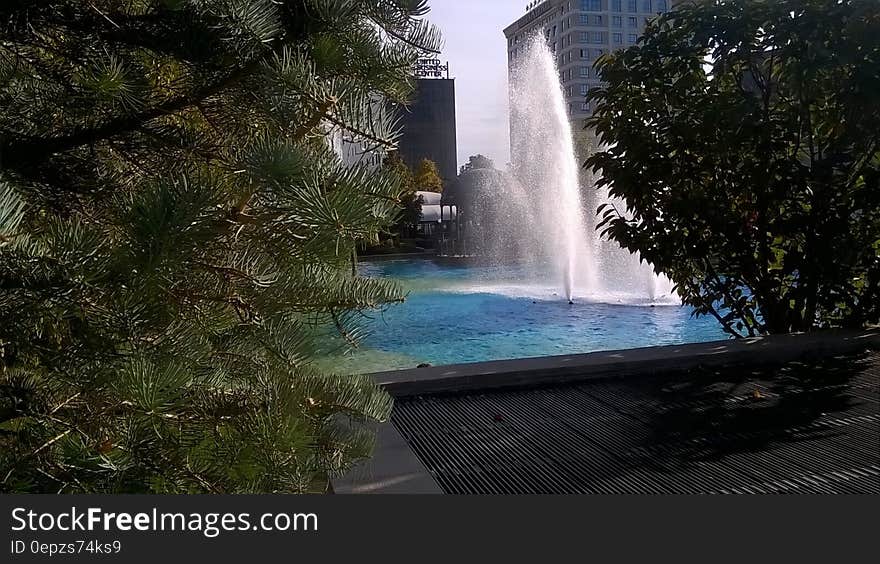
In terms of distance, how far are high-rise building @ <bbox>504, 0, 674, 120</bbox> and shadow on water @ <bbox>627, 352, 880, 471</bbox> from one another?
5779 centimetres

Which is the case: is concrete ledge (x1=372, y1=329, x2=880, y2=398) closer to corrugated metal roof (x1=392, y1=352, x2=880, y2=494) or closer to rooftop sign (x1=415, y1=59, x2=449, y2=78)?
corrugated metal roof (x1=392, y1=352, x2=880, y2=494)

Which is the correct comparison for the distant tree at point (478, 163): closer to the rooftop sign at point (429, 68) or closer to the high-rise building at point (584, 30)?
the rooftop sign at point (429, 68)

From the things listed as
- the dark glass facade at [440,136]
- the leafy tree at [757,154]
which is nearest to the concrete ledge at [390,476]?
the leafy tree at [757,154]

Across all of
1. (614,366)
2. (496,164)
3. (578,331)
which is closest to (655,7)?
(496,164)

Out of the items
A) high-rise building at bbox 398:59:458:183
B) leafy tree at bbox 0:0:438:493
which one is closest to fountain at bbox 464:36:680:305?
leafy tree at bbox 0:0:438:493

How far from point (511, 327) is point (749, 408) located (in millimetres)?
5792

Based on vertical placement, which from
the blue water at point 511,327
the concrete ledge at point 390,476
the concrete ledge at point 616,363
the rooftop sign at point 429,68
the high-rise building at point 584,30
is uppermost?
the high-rise building at point 584,30

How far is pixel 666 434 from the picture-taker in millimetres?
3135

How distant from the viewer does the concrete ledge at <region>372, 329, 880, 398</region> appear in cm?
394

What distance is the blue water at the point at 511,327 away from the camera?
25.2 feet

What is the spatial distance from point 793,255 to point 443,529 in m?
4.06

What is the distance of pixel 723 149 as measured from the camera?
15.8 ft

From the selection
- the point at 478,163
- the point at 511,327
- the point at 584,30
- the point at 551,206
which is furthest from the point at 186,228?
the point at 584,30

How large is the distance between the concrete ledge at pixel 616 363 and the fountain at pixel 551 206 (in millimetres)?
7314
